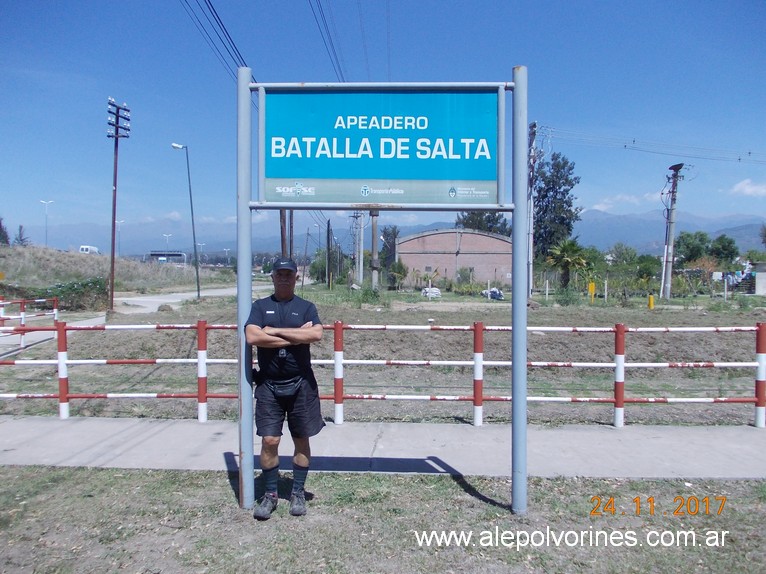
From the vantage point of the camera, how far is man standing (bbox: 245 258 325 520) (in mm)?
4945

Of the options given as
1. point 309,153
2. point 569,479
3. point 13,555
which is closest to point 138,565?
point 13,555

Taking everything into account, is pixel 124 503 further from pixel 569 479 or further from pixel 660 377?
pixel 660 377

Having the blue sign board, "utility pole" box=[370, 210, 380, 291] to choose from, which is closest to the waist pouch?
the blue sign board

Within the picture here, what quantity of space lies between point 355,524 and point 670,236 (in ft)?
131

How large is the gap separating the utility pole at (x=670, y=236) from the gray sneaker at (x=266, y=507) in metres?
37.0

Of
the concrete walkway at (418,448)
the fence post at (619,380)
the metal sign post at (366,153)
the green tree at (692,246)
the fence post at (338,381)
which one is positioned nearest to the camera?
the metal sign post at (366,153)

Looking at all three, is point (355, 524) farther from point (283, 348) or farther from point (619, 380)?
point (619, 380)

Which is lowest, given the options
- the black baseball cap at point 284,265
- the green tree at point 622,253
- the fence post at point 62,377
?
the fence post at point 62,377

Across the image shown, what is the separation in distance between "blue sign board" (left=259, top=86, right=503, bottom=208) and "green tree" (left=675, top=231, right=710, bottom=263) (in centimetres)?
9744

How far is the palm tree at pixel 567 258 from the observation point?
3838cm

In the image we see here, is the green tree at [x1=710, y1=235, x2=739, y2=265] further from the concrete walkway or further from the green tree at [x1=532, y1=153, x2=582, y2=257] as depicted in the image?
the concrete walkway

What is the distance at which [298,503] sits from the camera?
507cm

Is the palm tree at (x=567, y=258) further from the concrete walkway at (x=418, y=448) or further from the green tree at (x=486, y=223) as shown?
the green tree at (x=486, y=223)

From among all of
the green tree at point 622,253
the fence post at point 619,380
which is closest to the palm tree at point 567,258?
the fence post at point 619,380
